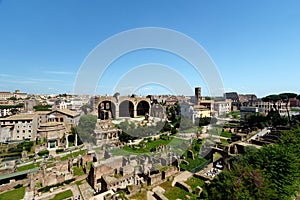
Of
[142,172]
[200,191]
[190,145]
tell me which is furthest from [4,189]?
[190,145]

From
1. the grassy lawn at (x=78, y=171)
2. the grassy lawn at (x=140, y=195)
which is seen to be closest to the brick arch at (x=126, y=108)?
the grassy lawn at (x=78, y=171)

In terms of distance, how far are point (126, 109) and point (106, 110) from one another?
4.75 metres

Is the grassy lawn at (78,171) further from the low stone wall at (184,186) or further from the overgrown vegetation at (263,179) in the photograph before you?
the overgrown vegetation at (263,179)

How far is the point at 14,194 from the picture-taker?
29.3 feet

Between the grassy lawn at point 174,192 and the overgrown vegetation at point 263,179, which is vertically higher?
the overgrown vegetation at point 263,179

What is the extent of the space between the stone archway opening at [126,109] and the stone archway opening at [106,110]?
218 cm

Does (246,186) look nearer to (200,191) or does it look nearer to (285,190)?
(285,190)

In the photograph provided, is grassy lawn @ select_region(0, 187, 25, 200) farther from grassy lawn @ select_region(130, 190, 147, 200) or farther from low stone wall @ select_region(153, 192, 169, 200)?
low stone wall @ select_region(153, 192, 169, 200)

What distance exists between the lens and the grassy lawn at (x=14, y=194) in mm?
8594

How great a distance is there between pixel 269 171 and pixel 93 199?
7667 mm

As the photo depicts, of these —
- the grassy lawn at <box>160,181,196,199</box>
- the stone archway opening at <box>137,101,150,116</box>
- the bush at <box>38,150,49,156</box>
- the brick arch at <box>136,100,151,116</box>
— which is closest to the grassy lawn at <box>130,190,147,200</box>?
the grassy lawn at <box>160,181,196,199</box>

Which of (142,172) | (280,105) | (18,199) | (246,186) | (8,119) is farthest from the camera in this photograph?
(280,105)

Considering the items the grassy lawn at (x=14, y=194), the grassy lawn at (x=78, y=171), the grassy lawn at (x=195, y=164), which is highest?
the grassy lawn at (x=195, y=164)

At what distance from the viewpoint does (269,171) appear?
23.0ft
